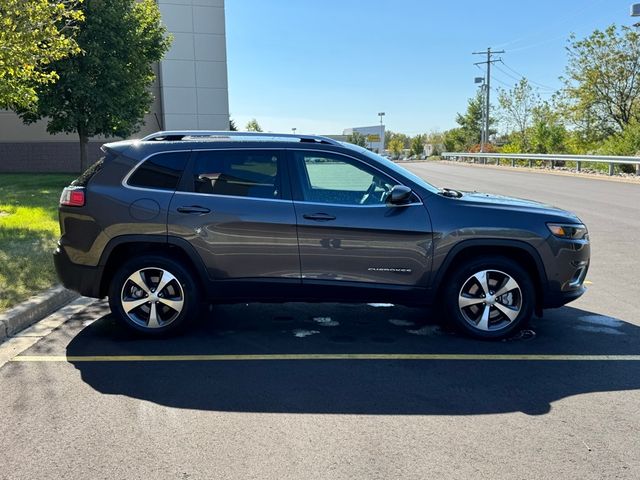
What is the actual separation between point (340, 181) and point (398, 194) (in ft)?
2.24

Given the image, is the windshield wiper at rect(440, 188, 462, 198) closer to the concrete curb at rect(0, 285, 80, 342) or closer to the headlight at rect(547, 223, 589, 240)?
the headlight at rect(547, 223, 589, 240)

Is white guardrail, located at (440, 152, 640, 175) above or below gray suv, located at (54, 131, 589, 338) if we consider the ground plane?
above

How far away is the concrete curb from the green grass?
14 centimetres

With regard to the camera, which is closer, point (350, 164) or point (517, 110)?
point (350, 164)

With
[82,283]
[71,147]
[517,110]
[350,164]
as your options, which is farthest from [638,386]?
[517,110]

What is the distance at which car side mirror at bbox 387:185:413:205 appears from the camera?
188 inches

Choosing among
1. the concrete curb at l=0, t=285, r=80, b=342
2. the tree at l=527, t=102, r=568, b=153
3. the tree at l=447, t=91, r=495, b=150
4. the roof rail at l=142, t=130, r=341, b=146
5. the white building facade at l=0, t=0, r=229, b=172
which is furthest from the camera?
the tree at l=447, t=91, r=495, b=150

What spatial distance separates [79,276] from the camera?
511 centimetres

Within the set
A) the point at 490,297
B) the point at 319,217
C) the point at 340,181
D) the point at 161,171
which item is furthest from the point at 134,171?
the point at 490,297

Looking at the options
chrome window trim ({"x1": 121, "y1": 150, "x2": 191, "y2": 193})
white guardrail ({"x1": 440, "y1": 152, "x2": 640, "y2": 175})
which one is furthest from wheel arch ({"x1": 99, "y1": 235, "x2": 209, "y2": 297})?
white guardrail ({"x1": 440, "y1": 152, "x2": 640, "y2": 175})

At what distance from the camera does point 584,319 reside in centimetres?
557

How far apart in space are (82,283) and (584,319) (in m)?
Answer: 4.90

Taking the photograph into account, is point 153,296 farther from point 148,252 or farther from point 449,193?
point 449,193

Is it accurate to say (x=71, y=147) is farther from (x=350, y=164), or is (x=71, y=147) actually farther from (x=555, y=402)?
(x=555, y=402)
